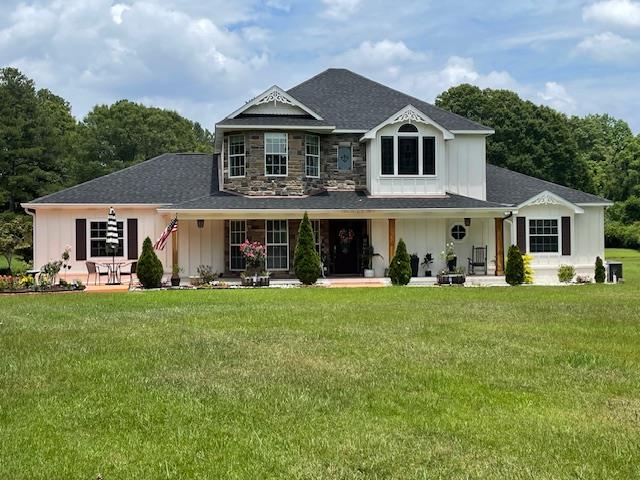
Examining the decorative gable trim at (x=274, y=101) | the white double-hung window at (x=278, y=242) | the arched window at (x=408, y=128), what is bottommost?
the white double-hung window at (x=278, y=242)

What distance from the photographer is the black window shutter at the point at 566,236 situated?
24.6 meters

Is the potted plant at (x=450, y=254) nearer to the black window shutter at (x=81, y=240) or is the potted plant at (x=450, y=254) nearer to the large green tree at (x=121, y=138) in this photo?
the black window shutter at (x=81, y=240)

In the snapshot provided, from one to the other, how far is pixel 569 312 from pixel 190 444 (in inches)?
383

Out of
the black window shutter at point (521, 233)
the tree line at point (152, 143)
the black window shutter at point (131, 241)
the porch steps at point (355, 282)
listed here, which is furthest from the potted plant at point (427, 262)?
the tree line at point (152, 143)

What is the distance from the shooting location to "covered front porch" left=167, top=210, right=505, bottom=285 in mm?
23891

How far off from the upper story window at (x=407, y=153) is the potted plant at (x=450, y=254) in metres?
2.86

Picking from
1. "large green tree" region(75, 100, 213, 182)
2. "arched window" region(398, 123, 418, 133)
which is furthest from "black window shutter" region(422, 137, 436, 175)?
"large green tree" region(75, 100, 213, 182)

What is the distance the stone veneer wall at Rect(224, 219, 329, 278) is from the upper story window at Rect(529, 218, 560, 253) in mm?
7710

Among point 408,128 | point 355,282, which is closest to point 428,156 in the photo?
point 408,128

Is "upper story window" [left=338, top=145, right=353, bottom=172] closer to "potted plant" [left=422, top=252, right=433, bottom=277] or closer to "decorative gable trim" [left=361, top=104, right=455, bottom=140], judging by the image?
"decorative gable trim" [left=361, top=104, right=455, bottom=140]

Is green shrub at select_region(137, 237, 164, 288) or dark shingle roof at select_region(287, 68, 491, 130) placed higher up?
dark shingle roof at select_region(287, 68, 491, 130)

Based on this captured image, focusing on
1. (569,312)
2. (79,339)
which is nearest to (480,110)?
(569,312)

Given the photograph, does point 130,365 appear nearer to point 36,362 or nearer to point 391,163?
point 36,362

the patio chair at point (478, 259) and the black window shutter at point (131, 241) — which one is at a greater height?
the black window shutter at point (131, 241)
